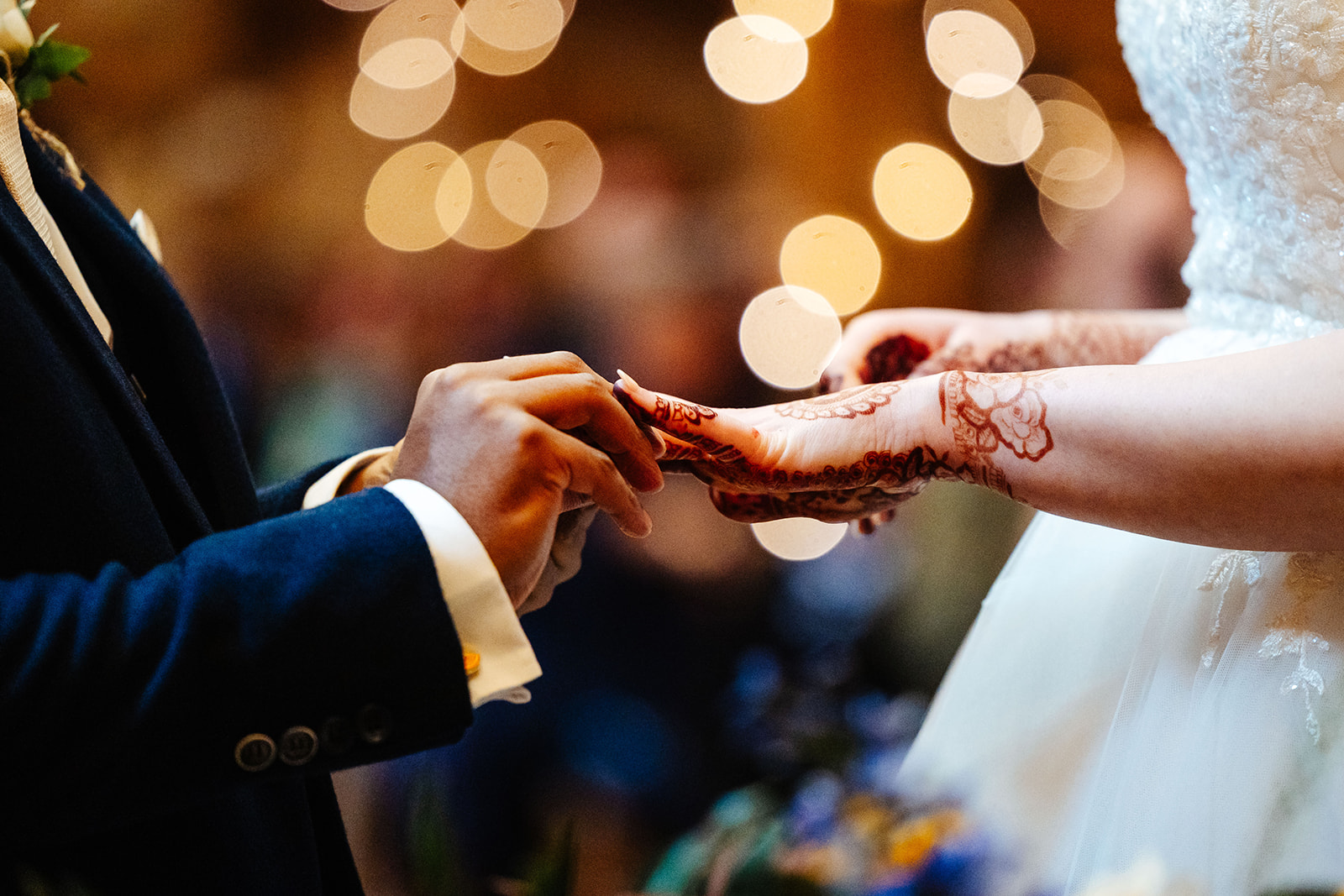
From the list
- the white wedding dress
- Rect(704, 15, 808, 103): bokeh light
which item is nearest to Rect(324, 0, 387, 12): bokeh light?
Rect(704, 15, 808, 103): bokeh light

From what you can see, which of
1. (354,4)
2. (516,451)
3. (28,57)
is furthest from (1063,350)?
(354,4)

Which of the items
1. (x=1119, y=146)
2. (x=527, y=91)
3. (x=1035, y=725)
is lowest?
(x=1035, y=725)

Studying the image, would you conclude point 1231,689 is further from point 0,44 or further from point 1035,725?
point 0,44

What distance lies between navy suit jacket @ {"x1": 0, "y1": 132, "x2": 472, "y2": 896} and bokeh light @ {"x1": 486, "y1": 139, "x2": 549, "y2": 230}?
1.48m

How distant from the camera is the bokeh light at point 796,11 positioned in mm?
2236

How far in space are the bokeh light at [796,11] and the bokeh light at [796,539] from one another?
1.35 metres

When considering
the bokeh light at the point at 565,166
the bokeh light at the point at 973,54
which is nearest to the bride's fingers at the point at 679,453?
the bokeh light at the point at 565,166

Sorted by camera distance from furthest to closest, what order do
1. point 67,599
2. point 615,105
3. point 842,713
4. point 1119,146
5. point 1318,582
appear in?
point 1119,146
point 615,105
point 842,713
point 1318,582
point 67,599

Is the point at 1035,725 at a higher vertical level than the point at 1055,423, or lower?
lower

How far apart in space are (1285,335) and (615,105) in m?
1.86

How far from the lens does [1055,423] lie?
66 centimetres

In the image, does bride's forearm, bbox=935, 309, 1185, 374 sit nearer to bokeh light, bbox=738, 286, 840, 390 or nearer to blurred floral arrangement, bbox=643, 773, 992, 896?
blurred floral arrangement, bbox=643, 773, 992, 896

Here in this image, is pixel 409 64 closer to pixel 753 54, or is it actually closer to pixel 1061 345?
pixel 753 54

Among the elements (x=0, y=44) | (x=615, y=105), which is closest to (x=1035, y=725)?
(x=0, y=44)
